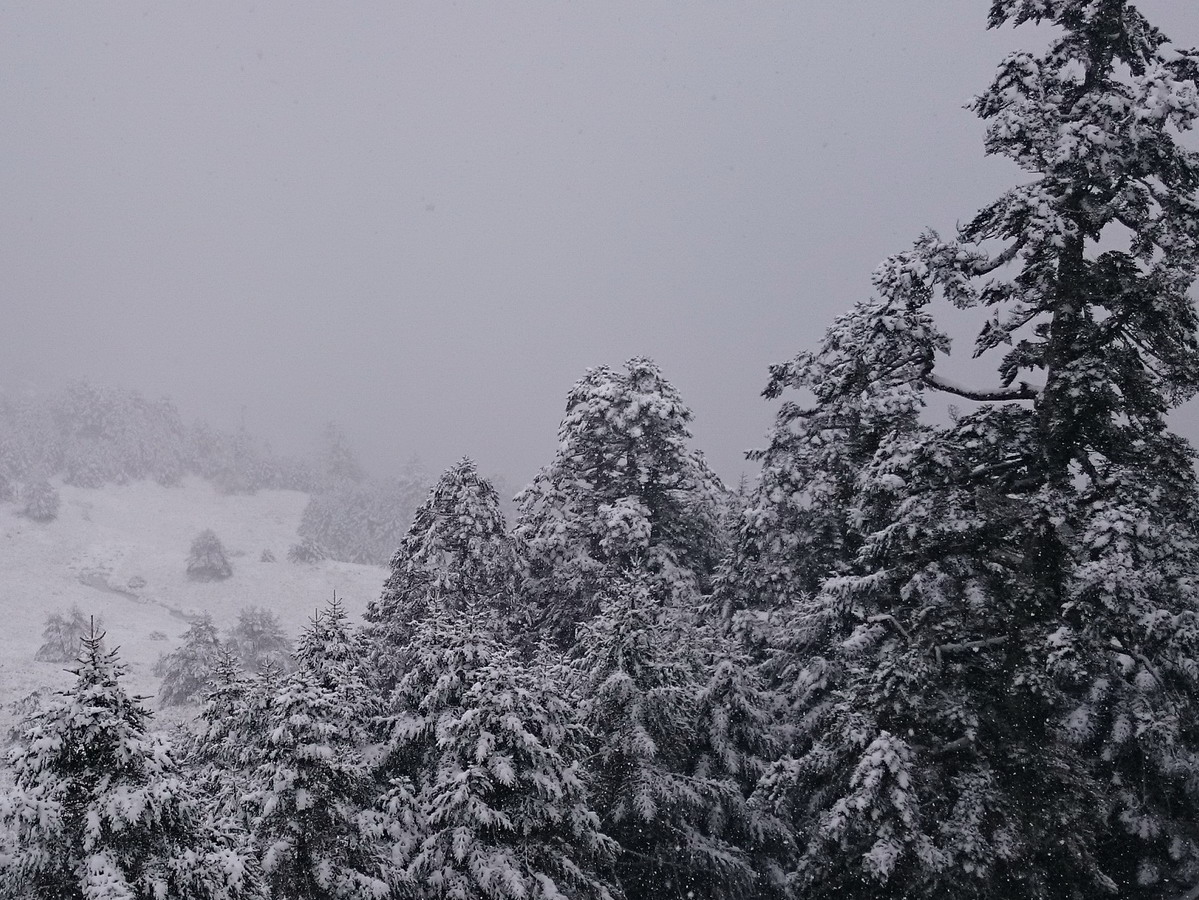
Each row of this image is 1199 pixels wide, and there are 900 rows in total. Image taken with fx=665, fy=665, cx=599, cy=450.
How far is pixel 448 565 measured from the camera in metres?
15.0

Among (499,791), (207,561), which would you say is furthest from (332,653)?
(207,561)

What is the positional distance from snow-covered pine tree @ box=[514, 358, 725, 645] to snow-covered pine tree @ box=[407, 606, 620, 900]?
624cm

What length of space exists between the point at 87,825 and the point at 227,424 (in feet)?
381

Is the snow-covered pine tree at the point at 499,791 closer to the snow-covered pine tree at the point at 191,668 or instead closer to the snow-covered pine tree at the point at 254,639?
the snow-covered pine tree at the point at 191,668

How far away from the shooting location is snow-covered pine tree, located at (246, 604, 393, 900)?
7438 mm

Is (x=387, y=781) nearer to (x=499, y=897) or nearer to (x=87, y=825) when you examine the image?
(x=499, y=897)

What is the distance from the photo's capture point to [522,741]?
28.5 feet

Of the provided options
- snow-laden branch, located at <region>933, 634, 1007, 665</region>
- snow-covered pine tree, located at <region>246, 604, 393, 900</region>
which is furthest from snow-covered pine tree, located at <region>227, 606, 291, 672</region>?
snow-laden branch, located at <region>933, 634, 1007, 665</region>

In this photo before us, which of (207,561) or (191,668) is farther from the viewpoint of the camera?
(207,561)

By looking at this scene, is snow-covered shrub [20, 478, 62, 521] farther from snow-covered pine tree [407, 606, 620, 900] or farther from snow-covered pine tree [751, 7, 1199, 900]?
snow-covered pine tree [751, 7, 1199, 900]

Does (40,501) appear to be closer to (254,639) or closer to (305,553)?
(305,553)

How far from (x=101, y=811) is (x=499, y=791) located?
4853 millimetres

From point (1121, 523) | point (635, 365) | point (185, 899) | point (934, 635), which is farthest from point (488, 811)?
point (635, 365)

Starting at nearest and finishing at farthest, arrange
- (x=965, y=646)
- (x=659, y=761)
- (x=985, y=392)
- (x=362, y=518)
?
(x=965, y=646) < (x=985, y=392) < (x=659, y=761) < (x=362, y=518)
